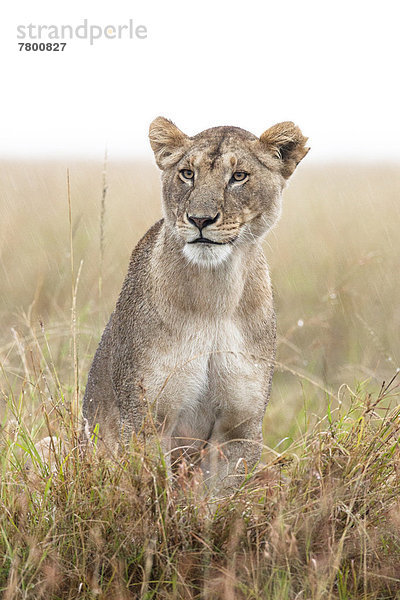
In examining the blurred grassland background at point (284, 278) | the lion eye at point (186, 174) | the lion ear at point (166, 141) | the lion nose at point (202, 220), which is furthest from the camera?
the blurred grassland background at point (284, 278)

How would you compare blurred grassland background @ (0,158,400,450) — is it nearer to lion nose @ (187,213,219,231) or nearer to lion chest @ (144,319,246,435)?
lion chest @ (144,319,246,435)

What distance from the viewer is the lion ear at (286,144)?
491cm

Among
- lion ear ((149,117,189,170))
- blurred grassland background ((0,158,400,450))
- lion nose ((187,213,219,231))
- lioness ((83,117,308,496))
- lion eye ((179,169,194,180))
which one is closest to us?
lion nose ((187,213,219,231))

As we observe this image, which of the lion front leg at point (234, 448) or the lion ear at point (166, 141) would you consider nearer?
the lion front leg at point (234, 448)

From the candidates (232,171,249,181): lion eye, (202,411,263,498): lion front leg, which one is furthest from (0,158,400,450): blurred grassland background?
(232,171,249,181): lion eye

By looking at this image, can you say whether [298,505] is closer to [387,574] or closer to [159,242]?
[387,574]

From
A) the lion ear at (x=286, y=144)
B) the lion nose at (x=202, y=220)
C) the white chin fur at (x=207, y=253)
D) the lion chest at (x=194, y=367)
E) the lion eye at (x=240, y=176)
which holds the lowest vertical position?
the lion chest at (x=194, y=367)

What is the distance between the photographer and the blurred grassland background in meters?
7.63

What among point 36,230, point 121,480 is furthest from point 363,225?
point 121,480

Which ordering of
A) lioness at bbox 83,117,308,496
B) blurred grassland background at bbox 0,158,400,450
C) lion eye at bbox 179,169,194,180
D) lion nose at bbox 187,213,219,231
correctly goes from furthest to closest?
1. blurred grassland background at bbox 0,158,400,450
2. lion eye at bbox 179,169,194,180
3. lioness at bbox 83,117,308,496
4. lion nose at bbox 187,213,219,231

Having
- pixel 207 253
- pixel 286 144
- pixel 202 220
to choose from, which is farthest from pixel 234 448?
pixel 286 144

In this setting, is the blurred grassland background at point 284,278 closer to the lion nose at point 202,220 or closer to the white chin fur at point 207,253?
the white chin fur at point 207,253

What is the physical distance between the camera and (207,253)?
4.58 metres

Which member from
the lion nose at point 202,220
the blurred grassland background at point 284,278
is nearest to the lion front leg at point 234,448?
the blurred grassland background at point 284,278
